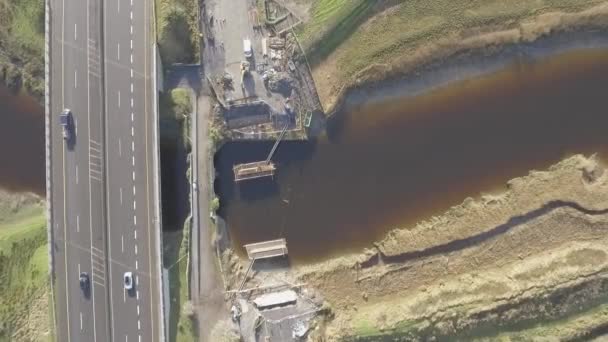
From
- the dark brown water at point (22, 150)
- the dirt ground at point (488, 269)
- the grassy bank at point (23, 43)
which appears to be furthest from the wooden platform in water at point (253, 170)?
the grassy bank at point (23, 43)

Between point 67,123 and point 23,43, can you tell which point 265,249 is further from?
point 23,43

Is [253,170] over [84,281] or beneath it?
over

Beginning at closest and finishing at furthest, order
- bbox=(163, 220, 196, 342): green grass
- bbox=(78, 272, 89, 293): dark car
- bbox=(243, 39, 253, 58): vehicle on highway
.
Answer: bbox=(78, 272, 89, 293): dark car < bbox=(163, 220, 196, 342): green grass < bbox=(243, 39, 253, 58): vehicle on highway

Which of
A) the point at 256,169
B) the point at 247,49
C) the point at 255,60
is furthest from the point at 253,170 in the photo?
the point at 247,49

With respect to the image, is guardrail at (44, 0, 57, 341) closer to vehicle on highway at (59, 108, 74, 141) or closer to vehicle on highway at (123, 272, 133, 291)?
vehicle on highway at (59, 108, 74, 141)

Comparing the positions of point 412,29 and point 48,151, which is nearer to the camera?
point 48,151

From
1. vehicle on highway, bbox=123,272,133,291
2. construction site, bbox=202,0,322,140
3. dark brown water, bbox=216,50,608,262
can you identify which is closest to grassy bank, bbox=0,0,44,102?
construction site, bbox=202,0,322,140
